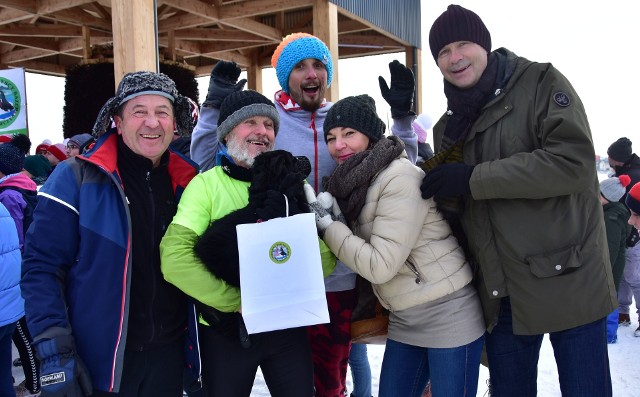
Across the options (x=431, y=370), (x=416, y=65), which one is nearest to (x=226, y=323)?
(x=431, y=370)

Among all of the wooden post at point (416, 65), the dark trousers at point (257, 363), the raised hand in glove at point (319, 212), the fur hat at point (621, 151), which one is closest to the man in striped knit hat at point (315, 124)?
the dark trousers at point (257, 363)

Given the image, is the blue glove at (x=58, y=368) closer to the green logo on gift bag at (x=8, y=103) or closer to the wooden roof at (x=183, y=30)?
the green logo on gift bag at (x=8, y=103)

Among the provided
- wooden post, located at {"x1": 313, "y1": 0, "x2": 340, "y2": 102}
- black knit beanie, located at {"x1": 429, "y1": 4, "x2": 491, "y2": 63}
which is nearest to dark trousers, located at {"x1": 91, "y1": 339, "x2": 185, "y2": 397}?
black knit beanie, located at {"x1": 429, "y1": 4, "x2": 491, "y2": 63}

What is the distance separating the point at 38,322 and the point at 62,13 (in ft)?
30.2

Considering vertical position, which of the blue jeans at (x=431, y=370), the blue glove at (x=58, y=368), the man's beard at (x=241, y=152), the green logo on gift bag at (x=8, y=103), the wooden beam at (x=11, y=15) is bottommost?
the blue jeans at (x=431, y=370)

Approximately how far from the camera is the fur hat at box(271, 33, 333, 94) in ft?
8.29

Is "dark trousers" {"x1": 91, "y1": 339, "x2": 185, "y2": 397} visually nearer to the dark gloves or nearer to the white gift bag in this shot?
the dark gloves

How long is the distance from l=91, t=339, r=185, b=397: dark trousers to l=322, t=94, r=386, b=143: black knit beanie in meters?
1.17

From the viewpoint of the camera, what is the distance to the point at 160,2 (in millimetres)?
7973

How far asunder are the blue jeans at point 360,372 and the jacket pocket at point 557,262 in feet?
5.38

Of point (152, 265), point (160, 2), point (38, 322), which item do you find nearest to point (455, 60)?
point (152, 265)

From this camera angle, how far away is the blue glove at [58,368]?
157 centimetres

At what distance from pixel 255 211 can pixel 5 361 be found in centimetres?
266

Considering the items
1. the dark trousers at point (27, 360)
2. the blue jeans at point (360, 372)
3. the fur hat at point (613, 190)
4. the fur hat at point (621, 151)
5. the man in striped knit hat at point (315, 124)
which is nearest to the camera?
the man in striped knit hat at point (315, 124)
